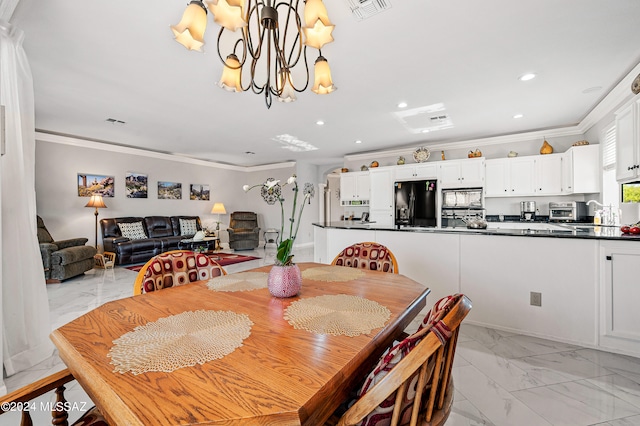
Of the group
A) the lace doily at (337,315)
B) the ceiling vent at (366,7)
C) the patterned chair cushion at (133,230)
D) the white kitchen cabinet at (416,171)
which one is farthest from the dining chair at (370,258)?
the patterned chair cushion at (133,230)

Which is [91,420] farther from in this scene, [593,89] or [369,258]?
[593,89]

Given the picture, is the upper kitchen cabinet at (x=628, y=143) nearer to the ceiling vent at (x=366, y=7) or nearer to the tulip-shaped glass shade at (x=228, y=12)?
the ceiling vent at (x=366, y=7)

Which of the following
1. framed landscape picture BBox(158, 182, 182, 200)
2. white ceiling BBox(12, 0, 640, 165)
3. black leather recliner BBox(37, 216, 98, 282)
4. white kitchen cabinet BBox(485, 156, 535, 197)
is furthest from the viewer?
framed landscape picture BBox(158, 182, 182, 200)

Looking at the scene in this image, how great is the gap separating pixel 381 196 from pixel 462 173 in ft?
5.32

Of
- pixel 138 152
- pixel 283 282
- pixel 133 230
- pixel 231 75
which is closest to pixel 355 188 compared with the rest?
pixel 133 230

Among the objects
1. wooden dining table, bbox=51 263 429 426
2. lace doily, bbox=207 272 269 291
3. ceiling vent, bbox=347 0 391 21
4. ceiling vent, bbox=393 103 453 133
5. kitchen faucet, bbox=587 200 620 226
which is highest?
ceiling vent, bbox=347 0 391 21

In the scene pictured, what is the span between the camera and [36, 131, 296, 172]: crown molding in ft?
16.7

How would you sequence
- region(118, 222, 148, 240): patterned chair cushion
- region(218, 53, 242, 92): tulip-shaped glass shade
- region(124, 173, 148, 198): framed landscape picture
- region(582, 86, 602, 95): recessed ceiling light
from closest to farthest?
region(218, 53, 242, 92): tulip-shaped glass shade, region(582, 86, 602, 95): recessed ceiling light, region(118, 222, 148, 240): patterned chair cushion, region(124, 173, 148, 198): framed landscape picture

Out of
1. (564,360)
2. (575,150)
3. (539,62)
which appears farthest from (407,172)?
(564,360)

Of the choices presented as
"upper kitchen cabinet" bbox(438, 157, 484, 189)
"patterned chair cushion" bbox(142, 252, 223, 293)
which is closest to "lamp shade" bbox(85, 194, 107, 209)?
"patterned chair cushion" bbox(142, 252, 223, 293)

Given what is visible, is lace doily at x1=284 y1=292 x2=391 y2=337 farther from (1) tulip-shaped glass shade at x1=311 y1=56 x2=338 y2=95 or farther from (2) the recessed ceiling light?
(2) the recessed ceiling light

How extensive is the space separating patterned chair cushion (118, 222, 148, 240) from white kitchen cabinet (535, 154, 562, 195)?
7.57 metres

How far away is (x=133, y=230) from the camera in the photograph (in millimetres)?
5855

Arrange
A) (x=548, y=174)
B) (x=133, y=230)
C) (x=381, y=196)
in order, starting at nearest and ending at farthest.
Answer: (x=548, y=174) → (x=133, y=230) → (x=381, y=196)
